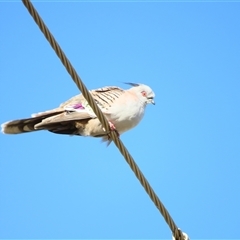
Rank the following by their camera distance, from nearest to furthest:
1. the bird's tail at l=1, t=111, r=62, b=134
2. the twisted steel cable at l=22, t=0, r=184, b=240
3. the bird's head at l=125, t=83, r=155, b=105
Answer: the twisted steel cable at l=22, t=0, r=184, b=240 → the bird's tail at l=1, t=111, r=62, b=134 → the bird's head at l=125, t=83, r=155, b=105

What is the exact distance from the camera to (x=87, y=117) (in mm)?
6820

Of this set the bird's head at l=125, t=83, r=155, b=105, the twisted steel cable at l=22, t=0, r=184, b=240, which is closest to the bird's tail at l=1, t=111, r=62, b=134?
the bird's head at l=125, t=83, r=155, b=105

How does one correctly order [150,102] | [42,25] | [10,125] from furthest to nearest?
1. [150,102]
2. [10,125]
3. [42,25]

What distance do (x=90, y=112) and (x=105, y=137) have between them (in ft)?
1.27

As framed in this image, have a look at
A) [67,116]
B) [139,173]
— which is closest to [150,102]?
[67,116]

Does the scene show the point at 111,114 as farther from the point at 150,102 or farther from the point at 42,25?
the point at 42,25

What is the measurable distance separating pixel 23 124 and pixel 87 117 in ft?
2.27

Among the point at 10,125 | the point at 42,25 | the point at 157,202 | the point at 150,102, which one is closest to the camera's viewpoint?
the point at 42,25

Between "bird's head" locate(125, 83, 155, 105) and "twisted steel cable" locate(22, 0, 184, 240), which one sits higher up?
"bird's head" locate(125, 83, 155, 105)

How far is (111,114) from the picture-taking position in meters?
6.76

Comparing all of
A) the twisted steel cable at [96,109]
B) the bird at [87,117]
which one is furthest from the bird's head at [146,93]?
the twisted steel cable at [96,109]

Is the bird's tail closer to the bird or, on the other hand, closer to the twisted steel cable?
the bird

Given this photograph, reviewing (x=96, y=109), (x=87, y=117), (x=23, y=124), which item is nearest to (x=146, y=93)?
(x=87, y=117)

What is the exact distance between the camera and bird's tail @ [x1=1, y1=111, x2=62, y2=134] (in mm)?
6676
